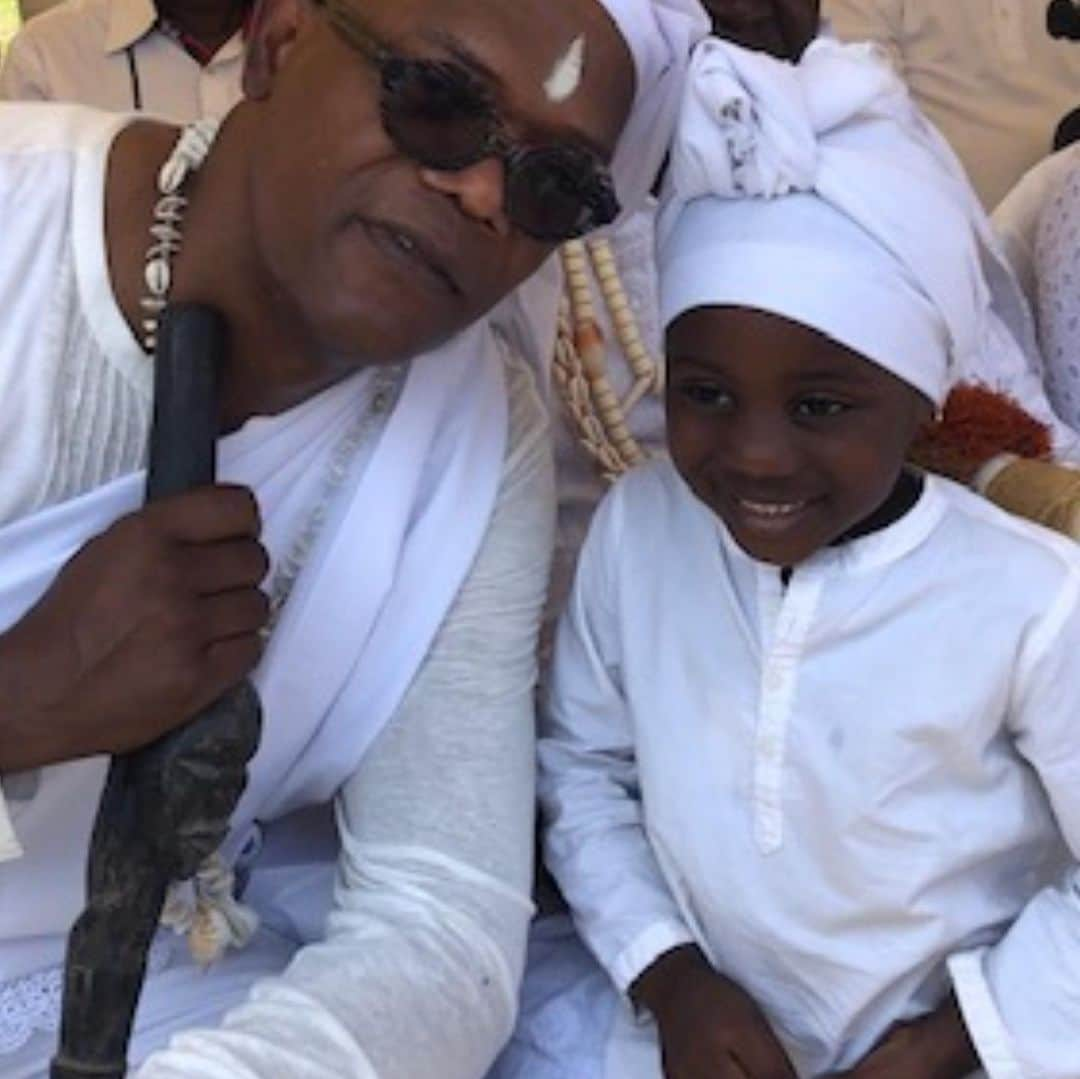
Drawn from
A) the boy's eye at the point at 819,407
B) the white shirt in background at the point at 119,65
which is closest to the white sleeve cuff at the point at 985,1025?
the boy's eye at the point at 819,407

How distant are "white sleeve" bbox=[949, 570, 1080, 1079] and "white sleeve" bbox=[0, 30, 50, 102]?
198cm

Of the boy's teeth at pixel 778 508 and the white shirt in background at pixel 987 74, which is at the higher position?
the boy's teeth at pixel 778 508

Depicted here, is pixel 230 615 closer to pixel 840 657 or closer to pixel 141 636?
pixel 141 636

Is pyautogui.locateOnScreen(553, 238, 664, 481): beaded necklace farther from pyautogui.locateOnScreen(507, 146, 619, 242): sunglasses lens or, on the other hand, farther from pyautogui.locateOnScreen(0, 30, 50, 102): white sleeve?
pyautogui.locateOnScreen(0, 30, 50, 102): white sleeve

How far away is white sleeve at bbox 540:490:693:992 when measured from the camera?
1380 millimetres

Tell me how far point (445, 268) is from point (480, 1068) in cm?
52

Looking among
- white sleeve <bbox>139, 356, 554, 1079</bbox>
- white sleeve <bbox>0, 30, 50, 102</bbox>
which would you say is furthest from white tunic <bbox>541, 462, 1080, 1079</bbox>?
white sleeve <bbox>0, 30, 50, 102</bbox>

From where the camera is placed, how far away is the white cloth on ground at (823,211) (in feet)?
4.00

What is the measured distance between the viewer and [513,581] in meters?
1.37

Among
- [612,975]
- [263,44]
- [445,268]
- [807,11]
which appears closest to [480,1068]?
[612,975]

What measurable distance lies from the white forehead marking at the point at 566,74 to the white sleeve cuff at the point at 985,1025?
0.64 m

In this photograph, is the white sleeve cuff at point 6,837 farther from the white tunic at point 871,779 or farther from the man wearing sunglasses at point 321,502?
the white tunic at point 871,779

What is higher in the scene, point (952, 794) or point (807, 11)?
point (807, 11)

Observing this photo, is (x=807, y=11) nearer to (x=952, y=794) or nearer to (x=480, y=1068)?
(x=952, y=794)
